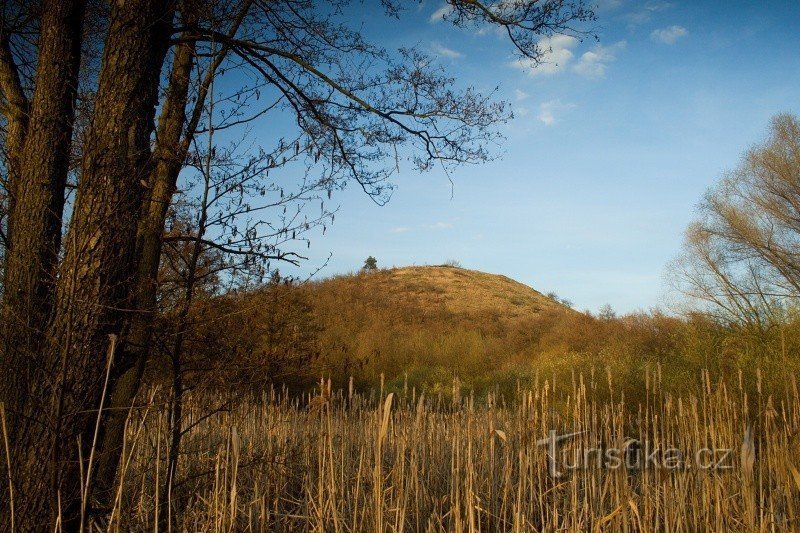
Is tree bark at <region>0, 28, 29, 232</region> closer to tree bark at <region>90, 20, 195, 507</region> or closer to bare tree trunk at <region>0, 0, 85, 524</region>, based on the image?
bare tree trunk at <region>0, 0, 85, 524</region>

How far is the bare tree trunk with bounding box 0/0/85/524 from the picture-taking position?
11.1 ft

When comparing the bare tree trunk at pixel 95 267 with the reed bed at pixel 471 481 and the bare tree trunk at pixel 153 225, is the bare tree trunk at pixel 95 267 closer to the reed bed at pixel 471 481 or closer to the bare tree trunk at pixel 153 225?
the bare tree trunk at pixel 153 225

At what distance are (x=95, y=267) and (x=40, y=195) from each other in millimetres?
1103

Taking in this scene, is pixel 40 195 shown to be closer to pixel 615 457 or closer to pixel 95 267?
pixel 95 267

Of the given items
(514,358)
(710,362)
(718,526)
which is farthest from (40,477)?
(514,358)

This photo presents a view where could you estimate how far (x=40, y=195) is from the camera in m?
3.93

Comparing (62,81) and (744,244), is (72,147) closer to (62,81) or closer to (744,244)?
(62,81)

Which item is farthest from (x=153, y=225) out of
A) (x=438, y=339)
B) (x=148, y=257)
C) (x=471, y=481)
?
(x=438, y=339)

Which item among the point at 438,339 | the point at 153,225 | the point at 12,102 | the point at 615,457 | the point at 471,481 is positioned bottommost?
the point at 615,457

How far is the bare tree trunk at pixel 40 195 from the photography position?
3379mm

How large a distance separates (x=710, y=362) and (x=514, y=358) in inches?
276

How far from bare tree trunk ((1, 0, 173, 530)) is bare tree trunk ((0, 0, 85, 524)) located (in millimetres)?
279

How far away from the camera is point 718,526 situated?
2705mm

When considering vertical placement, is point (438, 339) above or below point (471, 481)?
above
